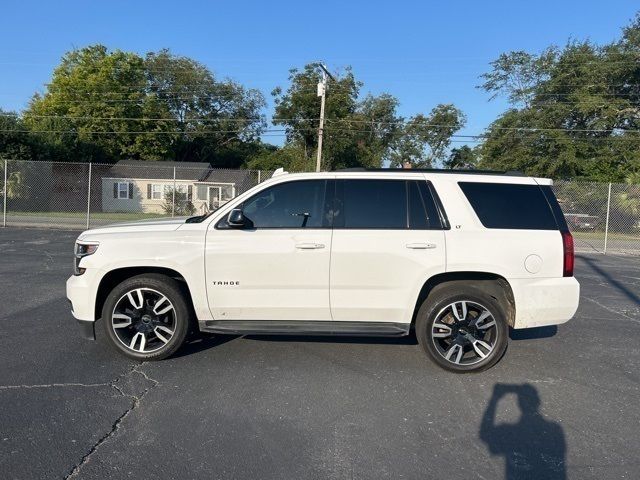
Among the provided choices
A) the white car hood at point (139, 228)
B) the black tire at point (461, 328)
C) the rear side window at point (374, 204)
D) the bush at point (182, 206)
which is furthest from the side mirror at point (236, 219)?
the bush at point (182, 206)

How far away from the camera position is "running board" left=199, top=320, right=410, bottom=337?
4988 millimetres

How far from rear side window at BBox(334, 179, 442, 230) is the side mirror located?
888mm

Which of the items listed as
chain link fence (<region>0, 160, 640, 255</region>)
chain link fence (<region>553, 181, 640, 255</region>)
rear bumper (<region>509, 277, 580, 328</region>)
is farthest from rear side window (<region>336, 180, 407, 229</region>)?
chain link fence (<region>553, 181, 640, 255</region>)

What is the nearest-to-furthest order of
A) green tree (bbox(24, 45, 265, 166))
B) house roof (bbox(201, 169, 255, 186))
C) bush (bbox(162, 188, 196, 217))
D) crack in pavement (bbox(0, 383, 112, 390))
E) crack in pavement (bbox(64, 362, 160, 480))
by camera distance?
1. crack in pavement (bbox(64, 362, 160, 480))
2. crack in pavement (bbox(0, 383, 112, 390))
3. bush (bbox(162, 188, 196, 217))
4. house roof (bbox(201, 169, 255, 186))
5. green tree (bbox(24, 45, 265, 166))

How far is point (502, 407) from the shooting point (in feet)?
14.1

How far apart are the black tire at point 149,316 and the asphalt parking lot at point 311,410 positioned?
0.53ft

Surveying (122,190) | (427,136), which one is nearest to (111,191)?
(122,190)

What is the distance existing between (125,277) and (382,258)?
260 centimetres

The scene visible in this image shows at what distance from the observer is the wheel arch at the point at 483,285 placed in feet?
Answer: 16.7

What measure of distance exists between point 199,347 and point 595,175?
35414mm

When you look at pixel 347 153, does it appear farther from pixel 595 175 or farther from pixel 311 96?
pixel 595 175

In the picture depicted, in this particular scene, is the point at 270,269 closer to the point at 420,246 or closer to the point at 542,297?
the point at 420,246

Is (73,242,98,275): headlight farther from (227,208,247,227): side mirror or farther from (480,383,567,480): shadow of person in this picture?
(480,383,567,480): shadow of person

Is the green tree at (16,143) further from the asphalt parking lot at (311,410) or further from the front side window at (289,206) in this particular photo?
the front side window at (289,206)
